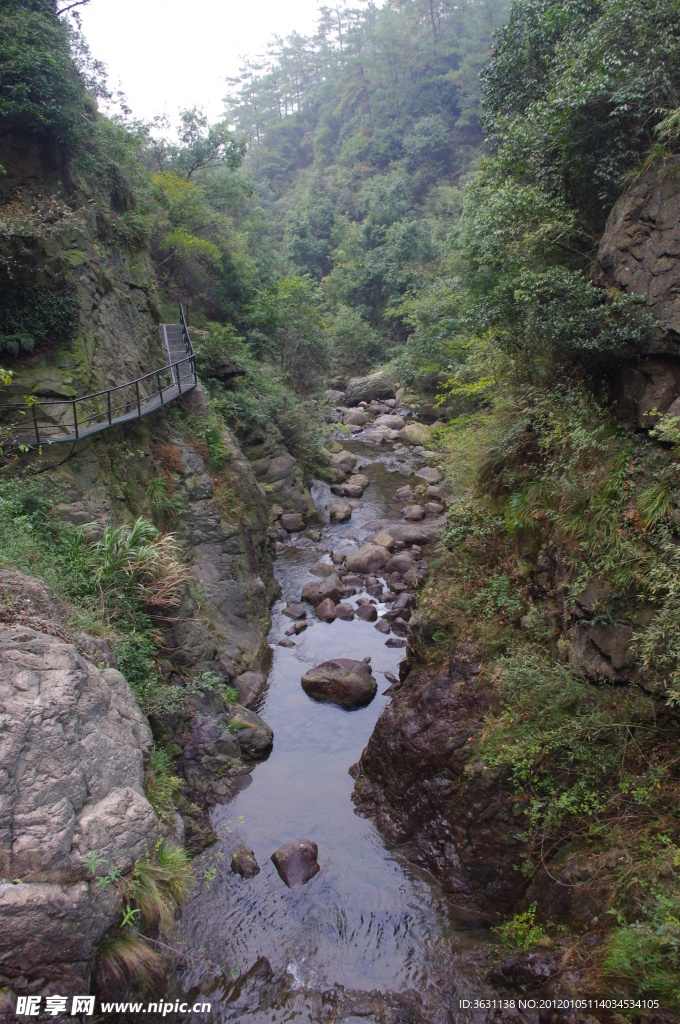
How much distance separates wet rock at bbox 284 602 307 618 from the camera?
12.8 m

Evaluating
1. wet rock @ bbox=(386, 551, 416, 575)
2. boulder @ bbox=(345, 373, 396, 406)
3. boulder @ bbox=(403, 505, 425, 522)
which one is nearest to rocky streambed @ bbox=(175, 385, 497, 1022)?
wet rock @ bbox=(386, 551, 416, 575)

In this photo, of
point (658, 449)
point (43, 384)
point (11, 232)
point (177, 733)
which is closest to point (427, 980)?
point (177, 733)

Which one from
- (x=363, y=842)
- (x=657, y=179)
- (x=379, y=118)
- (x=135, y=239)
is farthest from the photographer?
(x=379, y=118)

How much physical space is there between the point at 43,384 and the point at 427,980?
9.94 meters

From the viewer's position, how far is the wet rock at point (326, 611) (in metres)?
12.6

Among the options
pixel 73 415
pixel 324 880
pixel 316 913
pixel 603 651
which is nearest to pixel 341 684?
pixel 324 880

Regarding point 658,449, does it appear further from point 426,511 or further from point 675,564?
point 426,511

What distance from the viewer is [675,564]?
5348 millimetres

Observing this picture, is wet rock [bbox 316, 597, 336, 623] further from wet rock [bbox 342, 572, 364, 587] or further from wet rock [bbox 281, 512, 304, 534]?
wet rock [bbox 281, 512, 304, 534]

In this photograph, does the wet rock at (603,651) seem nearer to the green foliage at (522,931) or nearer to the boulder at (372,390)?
the green foliage at (522,931)

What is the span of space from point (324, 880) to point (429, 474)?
14.9 meters

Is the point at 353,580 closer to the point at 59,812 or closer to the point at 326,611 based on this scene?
the point at 326,611

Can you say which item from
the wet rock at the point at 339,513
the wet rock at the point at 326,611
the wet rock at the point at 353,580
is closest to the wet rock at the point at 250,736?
the wet rock at the point at 326,611

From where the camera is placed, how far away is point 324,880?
6.88 m
